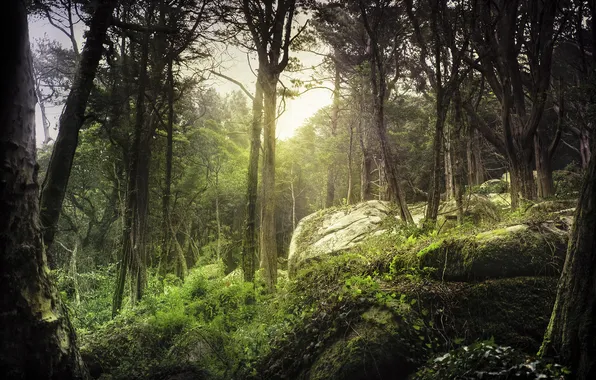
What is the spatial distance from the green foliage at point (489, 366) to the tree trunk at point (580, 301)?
0.19 metres

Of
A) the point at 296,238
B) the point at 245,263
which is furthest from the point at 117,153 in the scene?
the point at 245,263

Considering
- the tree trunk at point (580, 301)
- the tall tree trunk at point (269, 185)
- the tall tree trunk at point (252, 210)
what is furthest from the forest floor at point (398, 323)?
the tall tree trunk at point (269, 185)

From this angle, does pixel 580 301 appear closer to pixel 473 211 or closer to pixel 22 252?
pixel 22 252

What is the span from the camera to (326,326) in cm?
474

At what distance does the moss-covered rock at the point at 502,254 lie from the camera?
14.4 ft

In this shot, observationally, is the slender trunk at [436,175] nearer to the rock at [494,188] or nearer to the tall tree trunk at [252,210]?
the tall tree trunk at [252,210]

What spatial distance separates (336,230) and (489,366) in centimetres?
865

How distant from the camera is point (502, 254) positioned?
4.63 m

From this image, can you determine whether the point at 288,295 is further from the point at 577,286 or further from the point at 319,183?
the point at 319,183

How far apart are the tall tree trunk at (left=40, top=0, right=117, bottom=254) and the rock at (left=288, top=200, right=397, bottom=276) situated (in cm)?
669

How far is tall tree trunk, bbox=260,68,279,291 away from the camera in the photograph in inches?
386

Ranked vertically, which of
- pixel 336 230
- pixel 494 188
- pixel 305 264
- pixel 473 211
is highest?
pixel 494 188

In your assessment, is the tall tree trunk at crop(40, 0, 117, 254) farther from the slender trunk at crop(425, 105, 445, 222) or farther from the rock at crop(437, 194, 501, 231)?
the rock at crop(437, 194, 501, 231)

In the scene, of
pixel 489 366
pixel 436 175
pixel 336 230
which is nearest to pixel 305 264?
pixel 336 230
